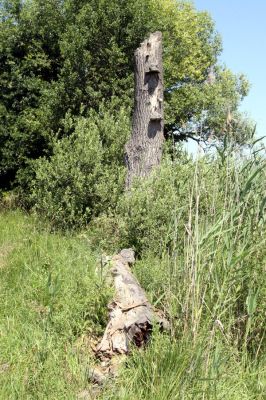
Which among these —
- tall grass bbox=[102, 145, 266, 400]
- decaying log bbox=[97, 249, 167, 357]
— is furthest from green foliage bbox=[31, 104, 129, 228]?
tall grass bbox=[102, 145, 266, 400]

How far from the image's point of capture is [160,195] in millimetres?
8078

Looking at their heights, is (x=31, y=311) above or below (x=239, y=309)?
below

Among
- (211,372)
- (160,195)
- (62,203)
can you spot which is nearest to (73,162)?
(62,203)

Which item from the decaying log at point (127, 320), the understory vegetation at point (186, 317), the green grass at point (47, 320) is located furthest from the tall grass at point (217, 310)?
the green grass at point (47, 320)

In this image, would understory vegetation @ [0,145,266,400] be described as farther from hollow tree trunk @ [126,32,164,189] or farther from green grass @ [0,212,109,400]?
hollow tree trunk @ [126,32,164,189]

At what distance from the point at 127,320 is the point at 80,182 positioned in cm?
540

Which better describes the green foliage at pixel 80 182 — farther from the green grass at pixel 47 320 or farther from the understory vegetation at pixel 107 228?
the green grass at pixel 47 320

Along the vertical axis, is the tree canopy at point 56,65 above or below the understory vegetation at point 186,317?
above

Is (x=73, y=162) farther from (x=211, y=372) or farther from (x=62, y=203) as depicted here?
(x=211, y=372)

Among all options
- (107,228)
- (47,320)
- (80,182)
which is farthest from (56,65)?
(47,320)

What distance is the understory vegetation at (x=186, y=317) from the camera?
340 cm

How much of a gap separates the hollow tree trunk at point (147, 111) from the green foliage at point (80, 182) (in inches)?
18.1

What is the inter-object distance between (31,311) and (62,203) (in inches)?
192

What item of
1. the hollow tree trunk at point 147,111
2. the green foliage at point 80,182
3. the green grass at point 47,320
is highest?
the hollow tree trunk at point 147,111
